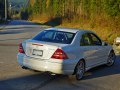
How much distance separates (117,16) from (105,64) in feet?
56.5

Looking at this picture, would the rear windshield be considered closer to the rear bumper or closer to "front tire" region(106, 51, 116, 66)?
the rear bumper

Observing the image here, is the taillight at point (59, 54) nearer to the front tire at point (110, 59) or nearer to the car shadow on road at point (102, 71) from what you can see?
the car shadow on road at point (102, 71)

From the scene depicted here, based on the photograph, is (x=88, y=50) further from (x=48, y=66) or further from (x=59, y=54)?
(x=48, y=66)

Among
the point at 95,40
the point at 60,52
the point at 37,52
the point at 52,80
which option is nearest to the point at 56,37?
the point at 37,52

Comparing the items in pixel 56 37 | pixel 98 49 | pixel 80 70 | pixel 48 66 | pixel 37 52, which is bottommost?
pixel 80 70

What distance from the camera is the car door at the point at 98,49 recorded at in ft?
39.5

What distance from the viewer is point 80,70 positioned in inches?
429

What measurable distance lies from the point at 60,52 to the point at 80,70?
1.10 meters

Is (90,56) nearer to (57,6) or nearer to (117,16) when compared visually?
(117,16)

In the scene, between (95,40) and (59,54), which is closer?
(59,54)

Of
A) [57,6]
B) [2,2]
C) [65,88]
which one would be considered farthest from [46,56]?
[2,2]

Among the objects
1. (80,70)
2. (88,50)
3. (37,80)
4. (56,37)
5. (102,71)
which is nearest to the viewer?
(37,80)

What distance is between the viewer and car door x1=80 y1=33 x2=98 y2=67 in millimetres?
11117

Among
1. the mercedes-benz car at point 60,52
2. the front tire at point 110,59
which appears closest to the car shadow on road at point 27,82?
the mercedes-benz car at point 60,52
